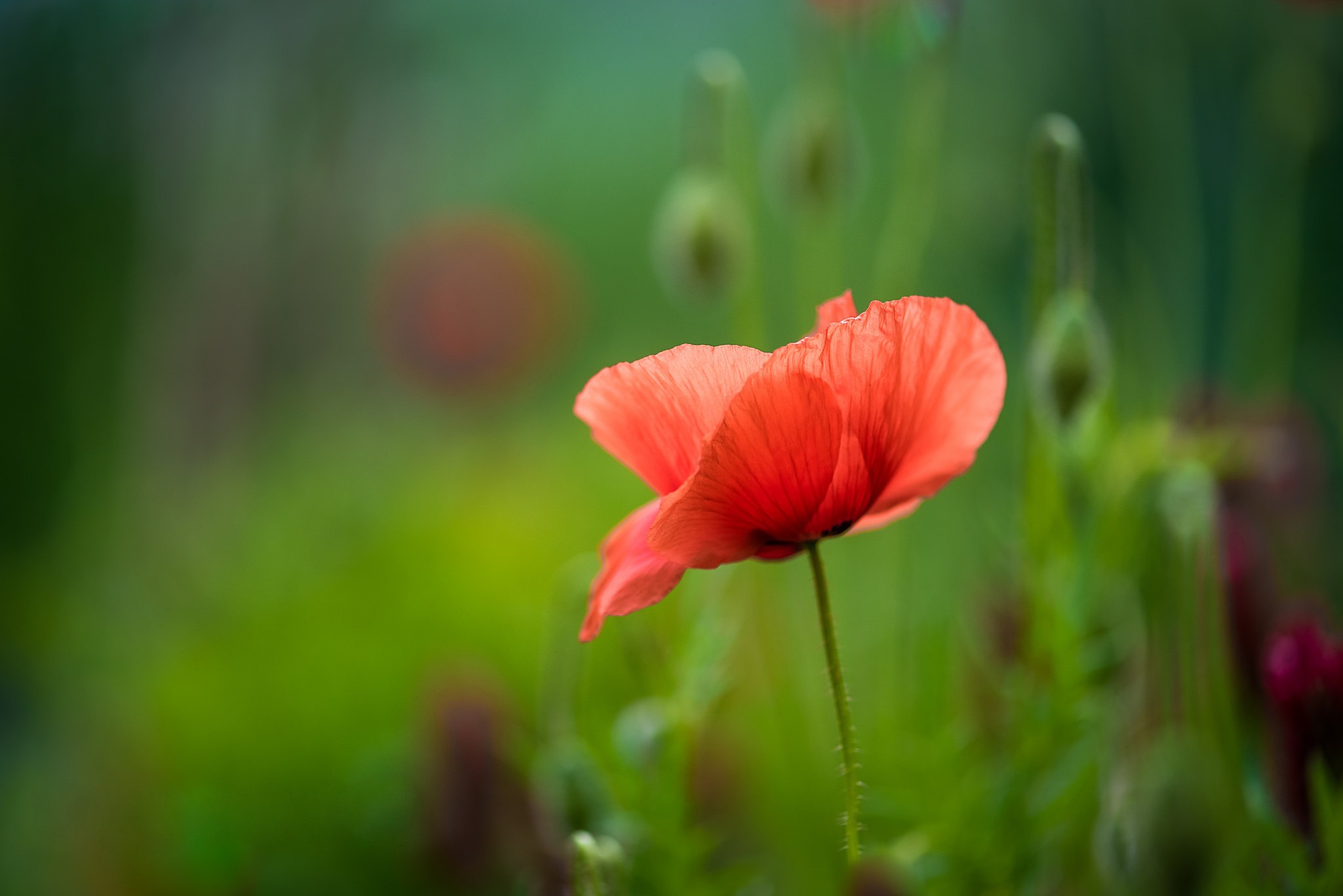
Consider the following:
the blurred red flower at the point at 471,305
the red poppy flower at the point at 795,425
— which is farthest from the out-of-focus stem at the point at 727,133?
the blurred red flower at the point at 471,305

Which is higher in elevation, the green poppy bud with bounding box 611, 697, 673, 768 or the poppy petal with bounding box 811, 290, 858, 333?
the poppy petal with bounding box 811, 290, 858, 333

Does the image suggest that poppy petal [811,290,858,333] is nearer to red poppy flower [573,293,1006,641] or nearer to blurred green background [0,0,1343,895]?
red poppy flower [573,293,1006,641]

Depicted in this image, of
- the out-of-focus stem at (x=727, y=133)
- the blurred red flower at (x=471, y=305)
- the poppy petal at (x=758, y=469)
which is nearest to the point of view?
the poppy petal at (x=758, y=469)

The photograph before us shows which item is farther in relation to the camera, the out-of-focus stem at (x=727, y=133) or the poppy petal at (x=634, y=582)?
the out-of-focus stem at (x=727, y=133)

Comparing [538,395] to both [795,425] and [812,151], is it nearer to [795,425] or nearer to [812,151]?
[812,151]

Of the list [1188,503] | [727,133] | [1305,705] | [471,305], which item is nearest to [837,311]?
[1188,503]

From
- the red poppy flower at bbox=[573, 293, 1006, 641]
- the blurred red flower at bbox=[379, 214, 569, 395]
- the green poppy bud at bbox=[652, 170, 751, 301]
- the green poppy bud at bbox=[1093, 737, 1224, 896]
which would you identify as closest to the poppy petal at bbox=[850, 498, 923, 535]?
the red poppy flower at bbox=[573, 293, 1006, 641]

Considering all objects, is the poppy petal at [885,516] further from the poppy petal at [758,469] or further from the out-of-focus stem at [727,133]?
the out-of-focus stem at [727,133]
